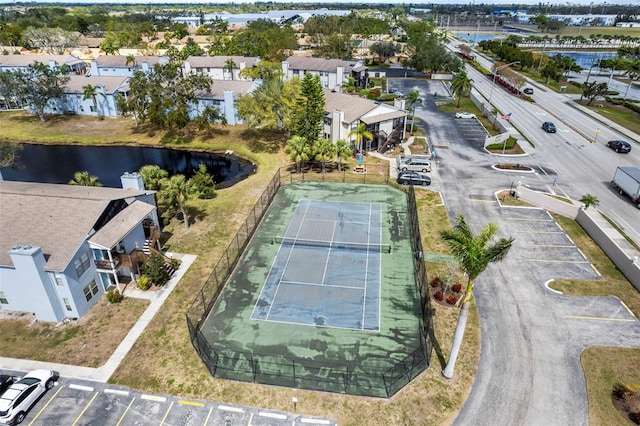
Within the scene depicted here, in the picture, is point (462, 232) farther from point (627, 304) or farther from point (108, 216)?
point (108, 216)

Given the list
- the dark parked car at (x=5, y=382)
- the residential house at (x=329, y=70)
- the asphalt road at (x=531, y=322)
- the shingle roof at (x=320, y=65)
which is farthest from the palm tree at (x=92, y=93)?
the dark parked car at (x=5, y=382)

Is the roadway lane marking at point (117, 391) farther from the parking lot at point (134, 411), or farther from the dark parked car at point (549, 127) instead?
the dark parked car at point (549, 127)

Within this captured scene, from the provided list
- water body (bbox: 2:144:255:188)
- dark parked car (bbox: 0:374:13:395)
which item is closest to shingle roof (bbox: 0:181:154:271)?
dark parked car (bbox: 0:374:13:395)

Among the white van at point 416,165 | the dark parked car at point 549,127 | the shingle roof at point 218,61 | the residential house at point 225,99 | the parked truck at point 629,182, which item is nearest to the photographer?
the parked truck at point 629,182

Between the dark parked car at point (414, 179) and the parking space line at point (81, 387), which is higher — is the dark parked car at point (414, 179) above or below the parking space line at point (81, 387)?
above

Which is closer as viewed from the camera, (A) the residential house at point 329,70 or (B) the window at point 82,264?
(B) the window at point 82,264

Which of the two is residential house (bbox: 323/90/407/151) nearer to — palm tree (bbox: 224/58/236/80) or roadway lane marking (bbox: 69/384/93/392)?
palm tree (bbox: 224/58/236/80)
